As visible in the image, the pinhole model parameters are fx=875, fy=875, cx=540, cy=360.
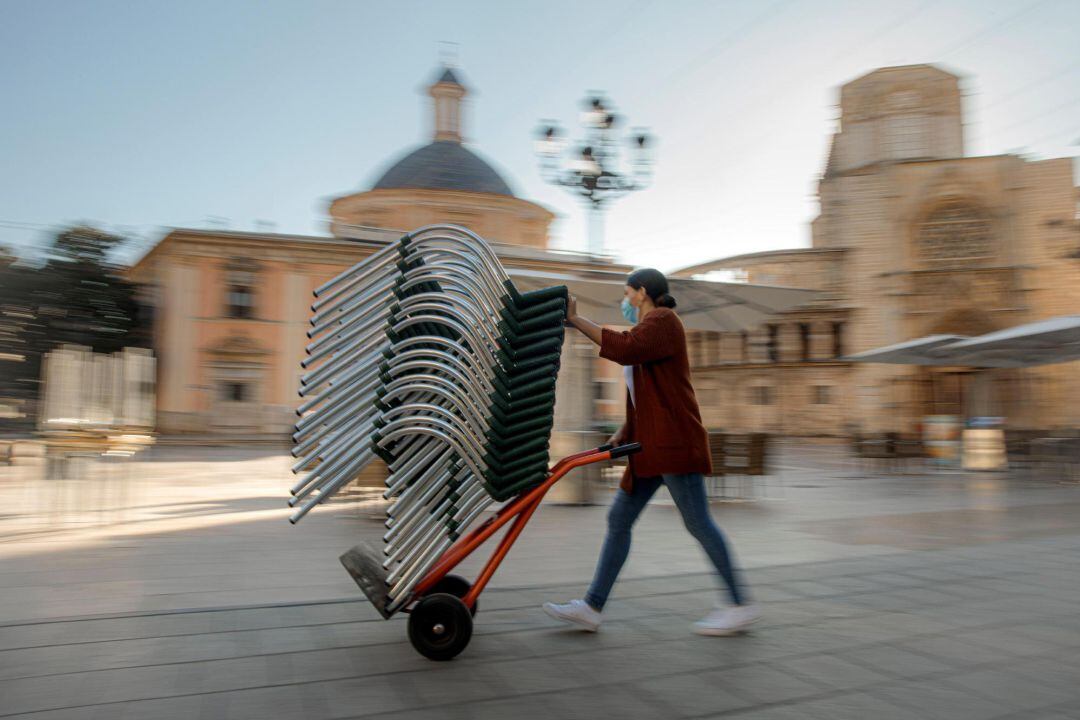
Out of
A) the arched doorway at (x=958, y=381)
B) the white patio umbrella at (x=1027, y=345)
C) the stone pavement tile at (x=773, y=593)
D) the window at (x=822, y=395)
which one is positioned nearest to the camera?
the stone pavement tile at (x=773, y=593)

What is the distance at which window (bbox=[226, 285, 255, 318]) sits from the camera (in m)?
40.0

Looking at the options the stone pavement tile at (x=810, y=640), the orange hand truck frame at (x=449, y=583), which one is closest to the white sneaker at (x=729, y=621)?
the stone pavement tile at (x=810, y=640)

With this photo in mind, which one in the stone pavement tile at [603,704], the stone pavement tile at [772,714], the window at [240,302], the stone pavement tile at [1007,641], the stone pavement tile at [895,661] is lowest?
the stone pavement tile at [1007,641]

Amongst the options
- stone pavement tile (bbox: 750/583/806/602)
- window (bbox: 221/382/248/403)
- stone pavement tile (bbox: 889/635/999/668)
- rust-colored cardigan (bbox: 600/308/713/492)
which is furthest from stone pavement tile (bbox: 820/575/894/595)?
window (bbox: 221/382/248/403)

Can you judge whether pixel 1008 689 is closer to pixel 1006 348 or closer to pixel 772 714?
pixel 772 714

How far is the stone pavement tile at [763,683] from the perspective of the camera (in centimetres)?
355

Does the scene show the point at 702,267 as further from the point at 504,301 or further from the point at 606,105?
the point at 504,301

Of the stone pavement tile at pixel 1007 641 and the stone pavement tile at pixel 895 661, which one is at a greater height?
the stone pavement tile at pixel 895 661

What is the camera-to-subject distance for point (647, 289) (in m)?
4.76

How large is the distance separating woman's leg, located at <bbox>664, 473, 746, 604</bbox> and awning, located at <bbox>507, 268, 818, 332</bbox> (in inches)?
265

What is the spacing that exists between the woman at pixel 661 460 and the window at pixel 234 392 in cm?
3762

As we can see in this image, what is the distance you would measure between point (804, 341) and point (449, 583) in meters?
40.0

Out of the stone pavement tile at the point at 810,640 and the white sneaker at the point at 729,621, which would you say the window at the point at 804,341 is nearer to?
the stone pavement tile at the point at 810,640

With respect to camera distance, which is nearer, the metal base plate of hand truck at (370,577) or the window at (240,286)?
the metal base plate of hand truck at (370,577)
